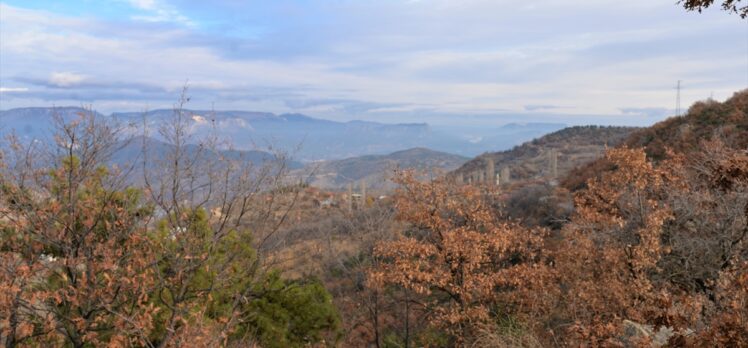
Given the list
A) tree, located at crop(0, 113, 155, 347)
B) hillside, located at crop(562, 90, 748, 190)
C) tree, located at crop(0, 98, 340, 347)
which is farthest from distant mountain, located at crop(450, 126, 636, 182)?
tree, located at crop(0, 113, 155, 347)

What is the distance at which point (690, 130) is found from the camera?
2956 cm

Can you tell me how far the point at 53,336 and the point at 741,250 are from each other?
13.9 m

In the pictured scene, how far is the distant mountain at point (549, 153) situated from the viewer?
5523cm

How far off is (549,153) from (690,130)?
26.1 m

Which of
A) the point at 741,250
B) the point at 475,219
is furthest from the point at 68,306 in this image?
the point at 741,250

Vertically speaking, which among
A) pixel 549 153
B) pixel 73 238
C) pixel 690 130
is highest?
pixel 690 130

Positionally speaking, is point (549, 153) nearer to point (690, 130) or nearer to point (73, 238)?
point (690, 130)

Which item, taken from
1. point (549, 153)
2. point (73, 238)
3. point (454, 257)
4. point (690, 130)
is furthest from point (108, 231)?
point (549, 153)

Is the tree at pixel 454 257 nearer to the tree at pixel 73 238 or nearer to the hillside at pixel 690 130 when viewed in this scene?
the tree at pixel 73 238

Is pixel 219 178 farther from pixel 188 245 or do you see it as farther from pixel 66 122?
pixel 66 122

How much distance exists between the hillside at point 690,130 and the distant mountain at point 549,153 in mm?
16827

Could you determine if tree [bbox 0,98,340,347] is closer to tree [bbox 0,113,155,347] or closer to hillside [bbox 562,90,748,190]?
tree [bbox 0,113,155,347]

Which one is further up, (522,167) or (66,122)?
(66,122)

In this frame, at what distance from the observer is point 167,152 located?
32.3 ft
